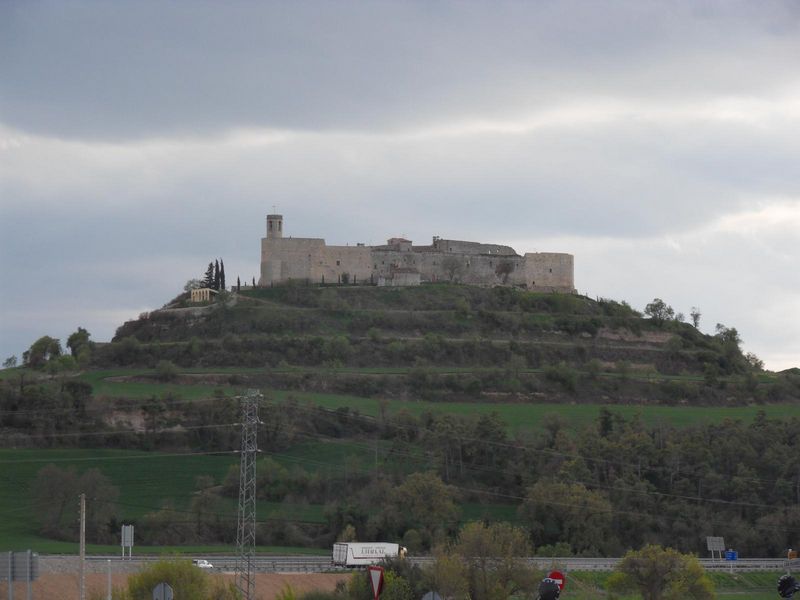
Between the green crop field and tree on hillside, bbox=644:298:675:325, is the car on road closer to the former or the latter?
the green crop field

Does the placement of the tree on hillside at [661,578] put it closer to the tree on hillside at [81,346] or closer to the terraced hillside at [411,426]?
the terraced hillside at [411,426]

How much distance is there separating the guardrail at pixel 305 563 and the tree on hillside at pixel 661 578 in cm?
292

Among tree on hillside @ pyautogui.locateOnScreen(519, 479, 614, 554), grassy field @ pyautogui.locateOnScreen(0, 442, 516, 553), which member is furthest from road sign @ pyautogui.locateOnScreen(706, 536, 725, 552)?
grassy field @ pyautogui.locateOnScreen(0, 442, 516, 553)

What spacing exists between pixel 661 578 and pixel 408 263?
79.1 metres

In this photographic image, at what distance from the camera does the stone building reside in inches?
5103

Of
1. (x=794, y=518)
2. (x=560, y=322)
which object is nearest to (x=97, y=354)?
(x=560, y=322)

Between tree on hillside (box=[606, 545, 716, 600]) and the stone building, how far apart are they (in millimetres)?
74738

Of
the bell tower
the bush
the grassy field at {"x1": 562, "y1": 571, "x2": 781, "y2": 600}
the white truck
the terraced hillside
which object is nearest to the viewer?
the white truck

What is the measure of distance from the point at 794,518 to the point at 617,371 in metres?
42.3

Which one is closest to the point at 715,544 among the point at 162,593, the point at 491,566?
the point at 491,566

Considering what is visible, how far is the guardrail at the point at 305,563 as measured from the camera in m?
50.8

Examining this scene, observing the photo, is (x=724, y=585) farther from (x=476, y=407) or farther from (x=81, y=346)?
(x=81, y=346)

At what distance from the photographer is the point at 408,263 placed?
135m

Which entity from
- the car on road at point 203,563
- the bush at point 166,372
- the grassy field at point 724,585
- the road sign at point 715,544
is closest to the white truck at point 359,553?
the car on road at point 203,563
